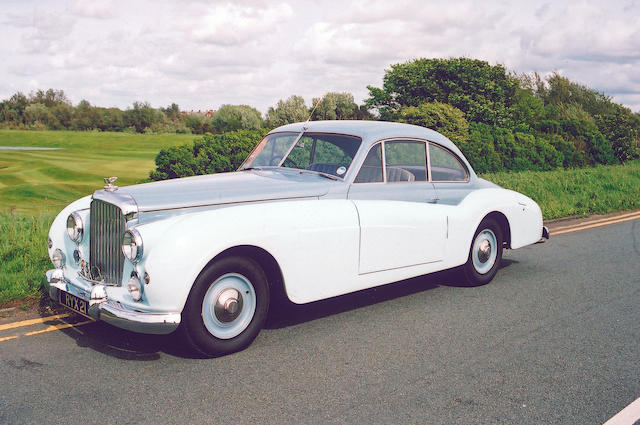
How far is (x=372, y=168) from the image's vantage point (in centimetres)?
574

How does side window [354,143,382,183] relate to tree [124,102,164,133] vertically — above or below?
below

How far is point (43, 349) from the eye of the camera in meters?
4.47

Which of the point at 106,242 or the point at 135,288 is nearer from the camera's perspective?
the point at 135,288

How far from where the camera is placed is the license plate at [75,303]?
176 inches

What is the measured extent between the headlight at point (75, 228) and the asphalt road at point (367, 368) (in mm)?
768

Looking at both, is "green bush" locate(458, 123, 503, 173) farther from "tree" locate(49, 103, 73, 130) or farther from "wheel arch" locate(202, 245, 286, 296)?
"tree" locate(49, 103, 73, 130)

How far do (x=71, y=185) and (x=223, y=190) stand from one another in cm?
1537

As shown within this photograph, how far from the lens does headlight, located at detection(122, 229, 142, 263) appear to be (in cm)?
419

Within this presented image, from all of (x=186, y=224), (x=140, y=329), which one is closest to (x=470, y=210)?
(x=186, y=224)

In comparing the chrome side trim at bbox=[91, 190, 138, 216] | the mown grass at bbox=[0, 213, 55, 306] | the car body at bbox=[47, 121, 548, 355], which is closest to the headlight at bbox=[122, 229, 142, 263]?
the car body at bbox=[47, 121, 548, 355]

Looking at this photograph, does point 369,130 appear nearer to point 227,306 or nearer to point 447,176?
point 447,176

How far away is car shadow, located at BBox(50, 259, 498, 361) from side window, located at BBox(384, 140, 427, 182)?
1.24m

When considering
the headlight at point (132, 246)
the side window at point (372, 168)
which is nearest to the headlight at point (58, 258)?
the headlight at point (132, 246)

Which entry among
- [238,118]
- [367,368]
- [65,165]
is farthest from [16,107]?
[367,368]
